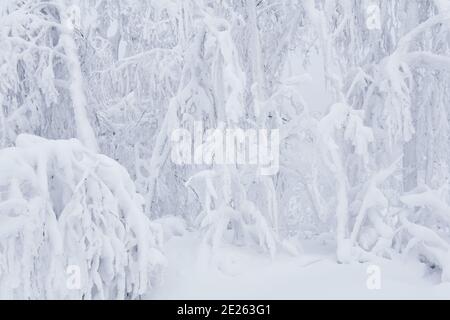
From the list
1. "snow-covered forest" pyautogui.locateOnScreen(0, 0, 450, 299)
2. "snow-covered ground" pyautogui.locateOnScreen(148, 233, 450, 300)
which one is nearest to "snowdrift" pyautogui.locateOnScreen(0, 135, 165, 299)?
"snow-covered forest" pyautogui.locateOnScreen(0, 0, 450, 299)

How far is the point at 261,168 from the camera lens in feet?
25.7

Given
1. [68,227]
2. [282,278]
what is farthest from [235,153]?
[68,227]

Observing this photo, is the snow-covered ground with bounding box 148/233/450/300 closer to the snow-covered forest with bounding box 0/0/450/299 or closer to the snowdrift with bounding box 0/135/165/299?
the snow-covered forest with bounding box 0/0/450/299

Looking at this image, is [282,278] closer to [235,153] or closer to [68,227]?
[235,153]

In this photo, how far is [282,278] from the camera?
6.97 metres

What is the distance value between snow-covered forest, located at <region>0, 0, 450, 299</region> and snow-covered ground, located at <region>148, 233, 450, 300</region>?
3 cm

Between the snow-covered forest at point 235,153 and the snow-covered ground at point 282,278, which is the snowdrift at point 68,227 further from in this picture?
the snow-covered ground at point 282,278

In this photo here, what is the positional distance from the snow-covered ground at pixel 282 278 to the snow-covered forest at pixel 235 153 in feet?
0.09

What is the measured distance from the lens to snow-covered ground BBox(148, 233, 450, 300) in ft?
21.1

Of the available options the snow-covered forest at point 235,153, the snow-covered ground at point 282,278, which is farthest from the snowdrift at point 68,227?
the snow-covered ground at point 282,278

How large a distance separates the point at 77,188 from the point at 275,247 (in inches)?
110

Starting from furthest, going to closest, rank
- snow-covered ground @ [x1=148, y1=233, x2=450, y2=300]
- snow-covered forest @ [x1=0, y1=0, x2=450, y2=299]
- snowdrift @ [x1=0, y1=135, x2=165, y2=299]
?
snow-covered ground @ [x1=148, y1=233, x2=450, y2=300]
snow-covered forest @ [x1=0, y1=0, x2=450, y2=299]
snowdrift @ [x1=0, y1=135, x2=165, y2=299]

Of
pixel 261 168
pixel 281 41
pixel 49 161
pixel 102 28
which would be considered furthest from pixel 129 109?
pixel 49 161
